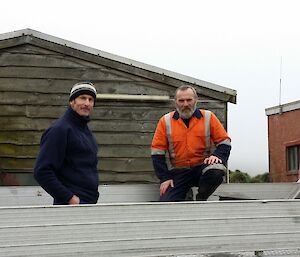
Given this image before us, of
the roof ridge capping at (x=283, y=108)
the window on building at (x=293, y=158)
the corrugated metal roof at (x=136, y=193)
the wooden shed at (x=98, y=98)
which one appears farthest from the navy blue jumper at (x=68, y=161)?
the window on building at (x=293, y=158)

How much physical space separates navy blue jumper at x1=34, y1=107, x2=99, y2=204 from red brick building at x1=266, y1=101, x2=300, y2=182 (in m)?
14.4

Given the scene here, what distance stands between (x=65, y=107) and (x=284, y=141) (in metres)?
11.9

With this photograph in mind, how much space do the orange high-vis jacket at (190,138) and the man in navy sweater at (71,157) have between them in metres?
0.88

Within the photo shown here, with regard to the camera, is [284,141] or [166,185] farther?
[284,141]

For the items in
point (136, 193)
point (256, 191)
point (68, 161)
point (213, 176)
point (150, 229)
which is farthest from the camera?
point (256, 191)

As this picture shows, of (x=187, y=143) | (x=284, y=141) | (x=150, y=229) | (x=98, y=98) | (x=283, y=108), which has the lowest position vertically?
(x=150, y=229)

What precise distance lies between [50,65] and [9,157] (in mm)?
1409

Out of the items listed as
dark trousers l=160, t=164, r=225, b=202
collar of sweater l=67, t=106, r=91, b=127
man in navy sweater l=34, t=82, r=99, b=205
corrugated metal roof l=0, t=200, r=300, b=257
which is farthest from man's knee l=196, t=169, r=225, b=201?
corrugated metal roof l=0, t=200, r=300, b=257

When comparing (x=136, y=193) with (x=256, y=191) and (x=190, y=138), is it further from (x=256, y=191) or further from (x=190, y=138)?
(x=256, y=191)

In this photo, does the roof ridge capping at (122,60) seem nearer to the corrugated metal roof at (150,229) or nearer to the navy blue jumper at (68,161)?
the navy blue jumper at (68,161)

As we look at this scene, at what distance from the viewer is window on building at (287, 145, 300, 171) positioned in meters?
17.6

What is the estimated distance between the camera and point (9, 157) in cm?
753

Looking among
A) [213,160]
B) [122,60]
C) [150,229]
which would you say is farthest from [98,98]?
[150,229]

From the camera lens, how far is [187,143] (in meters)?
4.09
